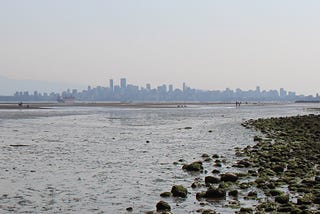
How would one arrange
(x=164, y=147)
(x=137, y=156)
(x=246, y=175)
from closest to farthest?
1. (x=246, y=175)
2. (x=137, y=156)
3. (x=164, y=147)

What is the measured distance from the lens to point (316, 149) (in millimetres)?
28500

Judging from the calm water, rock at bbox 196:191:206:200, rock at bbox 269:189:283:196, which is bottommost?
the calm water

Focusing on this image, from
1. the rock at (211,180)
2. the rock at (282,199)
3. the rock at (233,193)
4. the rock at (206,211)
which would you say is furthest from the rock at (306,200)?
the rock at (211,180)

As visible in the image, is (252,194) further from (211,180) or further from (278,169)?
(278,169)

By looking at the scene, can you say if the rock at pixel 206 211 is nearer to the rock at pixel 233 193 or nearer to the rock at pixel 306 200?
the rock at pixel 233 193

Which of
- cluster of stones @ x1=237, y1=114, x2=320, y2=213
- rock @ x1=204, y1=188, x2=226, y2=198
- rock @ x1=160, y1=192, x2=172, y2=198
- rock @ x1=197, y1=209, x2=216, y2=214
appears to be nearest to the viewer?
rock @ x1=197, y1=209, x2=216, y2=214

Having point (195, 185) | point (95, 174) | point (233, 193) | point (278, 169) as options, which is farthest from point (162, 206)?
point (278, 169)

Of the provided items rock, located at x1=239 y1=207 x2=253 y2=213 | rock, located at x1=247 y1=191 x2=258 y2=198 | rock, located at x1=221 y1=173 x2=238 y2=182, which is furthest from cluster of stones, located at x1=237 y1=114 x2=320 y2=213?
rock, located at x1=221 y1=173 x2=238 y2=182

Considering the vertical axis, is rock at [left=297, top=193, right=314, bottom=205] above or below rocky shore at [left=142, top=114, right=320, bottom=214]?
above

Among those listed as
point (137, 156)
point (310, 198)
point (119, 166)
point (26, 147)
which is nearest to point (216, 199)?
point (310, 198)

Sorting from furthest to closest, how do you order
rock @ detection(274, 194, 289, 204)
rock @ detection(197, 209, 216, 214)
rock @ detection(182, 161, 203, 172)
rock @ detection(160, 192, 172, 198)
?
rock @ detection(182, 161, 203, 172) → rock @ detection(160, 192, 172, 198) → rock @ detection(274, 194, 289, 204) → rock @ detection(197, 209, 216, 214)

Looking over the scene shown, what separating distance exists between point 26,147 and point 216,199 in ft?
64.0

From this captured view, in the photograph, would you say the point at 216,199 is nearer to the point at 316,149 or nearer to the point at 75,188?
the point at 75,188

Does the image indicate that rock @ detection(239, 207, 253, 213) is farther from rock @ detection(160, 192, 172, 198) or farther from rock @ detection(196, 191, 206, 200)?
rock @ detection(160, 192, 172, 198)
